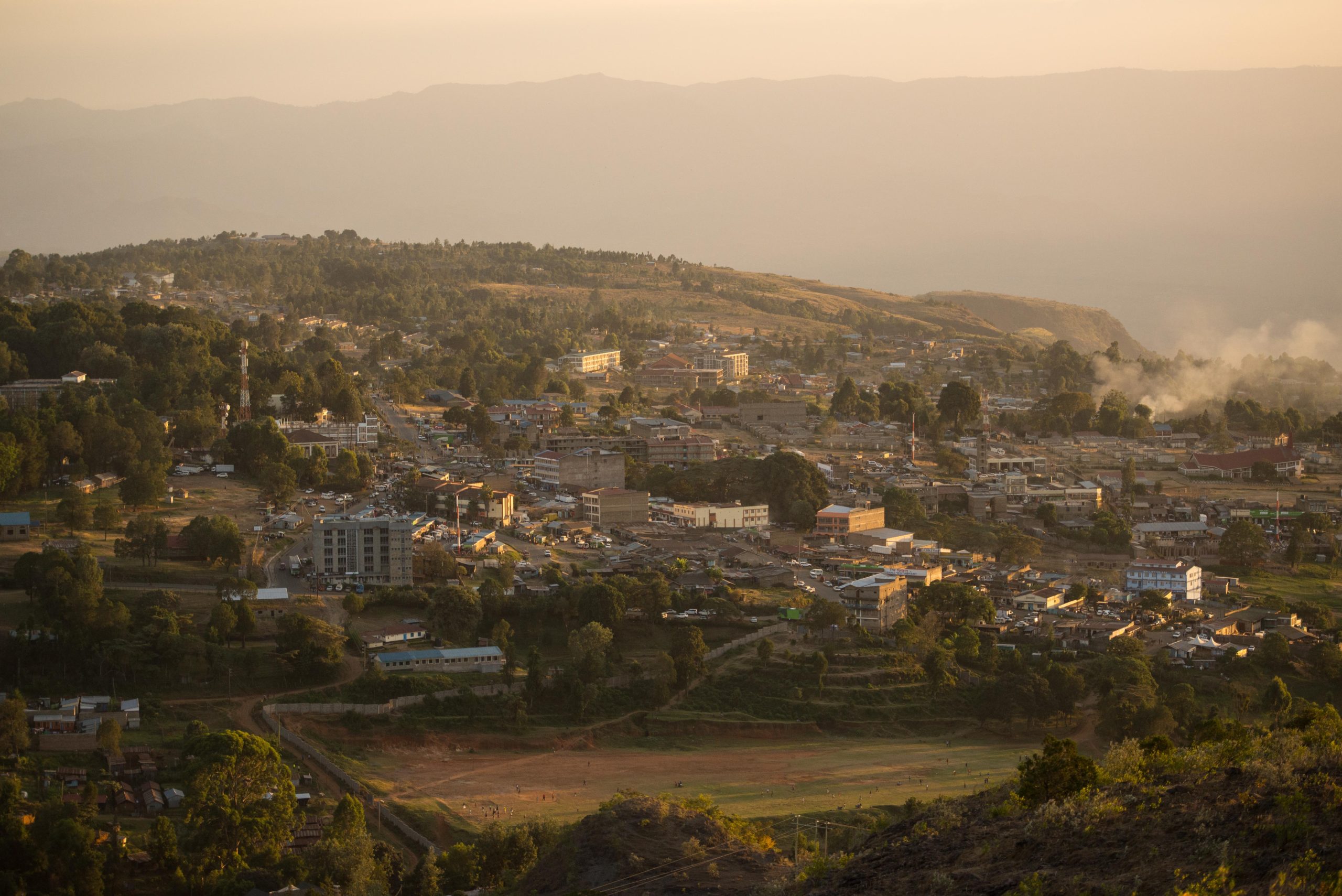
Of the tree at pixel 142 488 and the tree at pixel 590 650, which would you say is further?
the tree at pixel 142 488

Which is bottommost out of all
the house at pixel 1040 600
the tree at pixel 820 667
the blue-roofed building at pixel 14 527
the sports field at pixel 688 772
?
the sports field at pixel 688 772

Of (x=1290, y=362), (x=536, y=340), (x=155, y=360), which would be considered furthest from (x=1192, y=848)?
(x=1290, y=362)

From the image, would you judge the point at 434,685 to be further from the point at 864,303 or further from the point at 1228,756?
the point at 864,303

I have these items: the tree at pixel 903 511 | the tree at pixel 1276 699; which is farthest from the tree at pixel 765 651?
the tree at pixel 903 511

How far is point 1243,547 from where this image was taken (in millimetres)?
23297

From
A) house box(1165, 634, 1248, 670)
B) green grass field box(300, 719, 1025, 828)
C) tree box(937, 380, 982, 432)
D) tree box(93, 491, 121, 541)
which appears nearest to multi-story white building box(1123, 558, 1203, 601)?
house box(1165, 634, 1248, 670)

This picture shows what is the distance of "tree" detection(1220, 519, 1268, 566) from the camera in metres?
23.3

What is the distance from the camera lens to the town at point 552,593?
14.1 meters

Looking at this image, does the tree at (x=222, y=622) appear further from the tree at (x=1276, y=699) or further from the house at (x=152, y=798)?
the tree at (x=1276, y=699)

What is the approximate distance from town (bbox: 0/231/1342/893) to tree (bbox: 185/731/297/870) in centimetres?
3

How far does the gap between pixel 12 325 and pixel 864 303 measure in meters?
35.4

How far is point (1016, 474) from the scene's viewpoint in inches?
1081

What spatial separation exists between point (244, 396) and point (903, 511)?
1237 cm

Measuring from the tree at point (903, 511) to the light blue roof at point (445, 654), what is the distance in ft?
30.0
